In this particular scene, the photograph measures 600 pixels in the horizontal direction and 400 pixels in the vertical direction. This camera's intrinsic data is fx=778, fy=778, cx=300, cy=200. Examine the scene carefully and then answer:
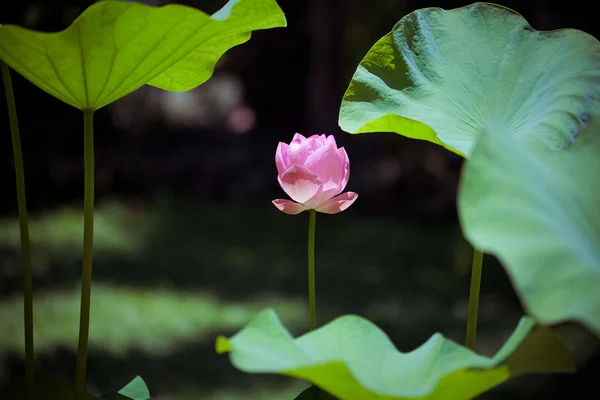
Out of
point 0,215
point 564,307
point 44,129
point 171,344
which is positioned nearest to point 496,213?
point 564,307

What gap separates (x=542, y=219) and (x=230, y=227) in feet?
12.5

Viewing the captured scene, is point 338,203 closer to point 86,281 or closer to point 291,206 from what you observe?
point 291,206

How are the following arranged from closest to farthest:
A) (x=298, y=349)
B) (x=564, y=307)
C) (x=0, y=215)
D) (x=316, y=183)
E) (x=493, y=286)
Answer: (x=564, y=307) → (x=298, y=349) → (x=316, y=183) → (x=493, y=286) → (x=0, y=215)

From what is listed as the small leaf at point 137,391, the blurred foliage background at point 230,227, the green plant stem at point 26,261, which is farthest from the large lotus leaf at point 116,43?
the blurred foliage background at point 230,227

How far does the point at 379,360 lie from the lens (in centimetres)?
44

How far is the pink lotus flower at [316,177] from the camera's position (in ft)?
1.81

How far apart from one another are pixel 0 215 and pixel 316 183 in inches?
146

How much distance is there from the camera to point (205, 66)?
0.63m

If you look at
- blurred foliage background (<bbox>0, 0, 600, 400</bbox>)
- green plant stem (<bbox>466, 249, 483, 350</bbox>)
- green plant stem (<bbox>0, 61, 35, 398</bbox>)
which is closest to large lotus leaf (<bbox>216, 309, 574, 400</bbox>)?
green plant stem (<bbox>466, 249, 483, 350</bbox>)

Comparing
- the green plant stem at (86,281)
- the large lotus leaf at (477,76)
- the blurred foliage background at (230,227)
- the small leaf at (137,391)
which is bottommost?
the blurred foliage background at (230,227)

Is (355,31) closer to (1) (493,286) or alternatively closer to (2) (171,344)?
(1) (493,286)

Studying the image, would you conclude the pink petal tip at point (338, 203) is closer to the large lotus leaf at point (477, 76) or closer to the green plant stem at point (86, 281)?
the large lotus leaf at point (477, 76)

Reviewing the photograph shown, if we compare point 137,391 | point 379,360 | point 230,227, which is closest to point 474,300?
point 379,360

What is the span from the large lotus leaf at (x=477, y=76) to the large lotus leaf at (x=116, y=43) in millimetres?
108
